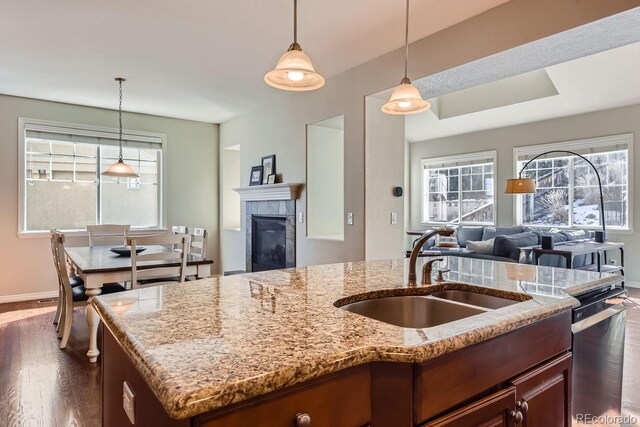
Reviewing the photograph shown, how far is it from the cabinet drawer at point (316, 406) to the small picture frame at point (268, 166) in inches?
168

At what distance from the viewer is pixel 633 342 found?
11.2 ft

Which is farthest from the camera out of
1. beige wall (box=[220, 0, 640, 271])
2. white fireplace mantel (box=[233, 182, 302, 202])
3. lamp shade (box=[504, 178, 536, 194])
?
lamp shade (box=[504, 178, 536, 194])

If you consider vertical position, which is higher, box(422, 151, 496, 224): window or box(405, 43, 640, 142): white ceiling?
box(405, 43, 640, 142): white ceiling

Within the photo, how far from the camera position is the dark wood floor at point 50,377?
7.34 ft

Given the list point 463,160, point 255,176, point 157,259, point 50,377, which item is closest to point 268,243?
point 255,176


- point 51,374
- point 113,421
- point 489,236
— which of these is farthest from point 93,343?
point 489,236

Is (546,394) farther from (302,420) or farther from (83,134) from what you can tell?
(83,134)

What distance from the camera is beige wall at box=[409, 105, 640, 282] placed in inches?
227

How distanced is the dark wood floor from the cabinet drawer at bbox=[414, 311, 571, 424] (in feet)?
5.23

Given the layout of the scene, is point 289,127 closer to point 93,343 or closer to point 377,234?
point 377,234

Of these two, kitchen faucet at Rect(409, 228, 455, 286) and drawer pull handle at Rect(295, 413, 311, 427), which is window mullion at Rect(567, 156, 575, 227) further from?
drawer pull handle at Rect(295, 413, 311, 427)

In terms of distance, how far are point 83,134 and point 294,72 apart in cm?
461

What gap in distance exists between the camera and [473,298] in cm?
165

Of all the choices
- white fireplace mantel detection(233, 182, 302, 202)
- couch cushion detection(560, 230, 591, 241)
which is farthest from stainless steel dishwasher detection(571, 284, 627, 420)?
couch cushion detection(560, 230, 591, 241)
